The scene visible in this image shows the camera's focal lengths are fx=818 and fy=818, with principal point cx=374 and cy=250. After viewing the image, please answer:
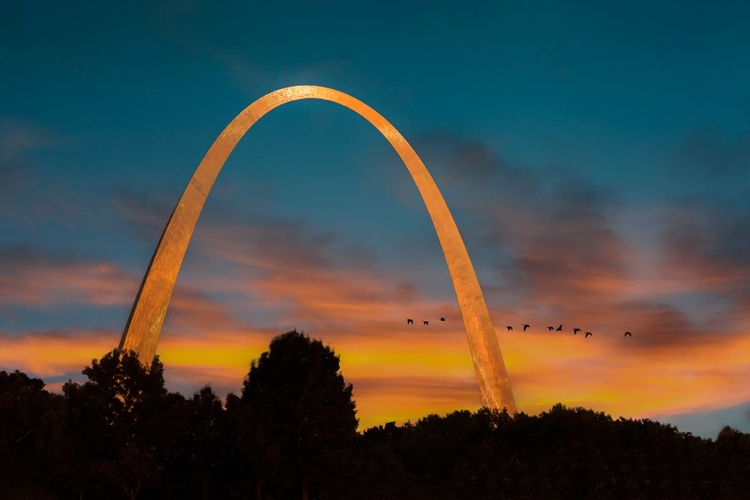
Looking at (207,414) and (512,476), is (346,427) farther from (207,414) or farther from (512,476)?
(512,476)

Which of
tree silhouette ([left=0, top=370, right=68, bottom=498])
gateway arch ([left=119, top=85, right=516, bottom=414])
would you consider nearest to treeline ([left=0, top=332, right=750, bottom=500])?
tree silhouette ([left=0, top=370, right=68, bottom=498])

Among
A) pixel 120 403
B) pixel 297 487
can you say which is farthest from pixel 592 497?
pixel 120 403

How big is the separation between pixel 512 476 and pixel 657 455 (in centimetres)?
690

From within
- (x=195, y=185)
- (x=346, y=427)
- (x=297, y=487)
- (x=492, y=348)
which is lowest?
Result: (x=297, y=487)

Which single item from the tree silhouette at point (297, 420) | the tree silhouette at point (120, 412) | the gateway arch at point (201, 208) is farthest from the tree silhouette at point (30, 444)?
the tree silhouette at point (297, 420)

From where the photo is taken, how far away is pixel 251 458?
107 ft

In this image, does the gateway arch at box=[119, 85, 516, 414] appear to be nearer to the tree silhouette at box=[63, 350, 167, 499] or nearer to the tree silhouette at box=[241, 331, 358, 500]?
the tree silhouette at box=[63, 350, 167, 499]

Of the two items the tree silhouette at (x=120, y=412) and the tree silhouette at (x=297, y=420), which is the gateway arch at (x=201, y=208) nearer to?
the tree silhouette at (x=120, y=412)

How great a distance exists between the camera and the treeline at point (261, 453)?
33.2 metres

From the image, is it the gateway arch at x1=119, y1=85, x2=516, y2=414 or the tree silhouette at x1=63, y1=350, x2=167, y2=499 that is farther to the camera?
the gateway arch at x1=119, y1=85, x2=516, y2=414

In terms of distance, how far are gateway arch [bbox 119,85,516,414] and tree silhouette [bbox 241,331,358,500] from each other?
18.2 ft

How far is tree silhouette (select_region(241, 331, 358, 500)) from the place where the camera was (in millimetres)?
33000

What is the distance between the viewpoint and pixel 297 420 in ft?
110

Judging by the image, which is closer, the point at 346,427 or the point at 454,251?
the point at 346,427
